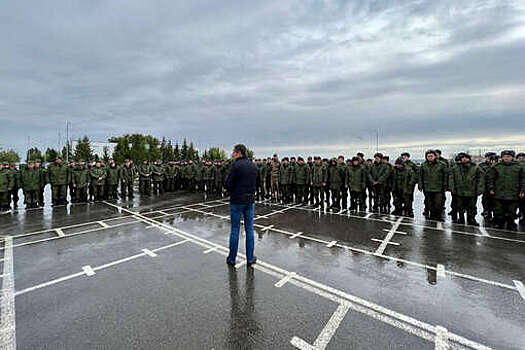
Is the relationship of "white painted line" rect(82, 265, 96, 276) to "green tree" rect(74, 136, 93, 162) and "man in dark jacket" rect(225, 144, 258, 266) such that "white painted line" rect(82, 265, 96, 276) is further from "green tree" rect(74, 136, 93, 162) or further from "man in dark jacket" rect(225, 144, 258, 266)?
"green tree" rect(74, 136, 93, 162)

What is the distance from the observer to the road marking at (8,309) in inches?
111

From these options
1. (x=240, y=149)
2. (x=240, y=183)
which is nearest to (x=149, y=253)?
(x=240, y=183)

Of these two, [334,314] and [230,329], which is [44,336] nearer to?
[230,329]

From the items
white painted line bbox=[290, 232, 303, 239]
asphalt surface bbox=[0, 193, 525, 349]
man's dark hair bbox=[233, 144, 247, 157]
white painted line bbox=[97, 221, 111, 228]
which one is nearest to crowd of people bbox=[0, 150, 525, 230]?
asphalt surface bbox=[0, 193, 525, 349]

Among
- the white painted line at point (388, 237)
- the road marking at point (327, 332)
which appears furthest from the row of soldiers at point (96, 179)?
the road marking at point (327, 332)

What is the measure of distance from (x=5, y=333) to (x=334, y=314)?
370 cm

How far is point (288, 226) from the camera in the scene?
7941 millimetres

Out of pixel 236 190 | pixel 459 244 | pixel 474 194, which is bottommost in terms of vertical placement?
pixel 459 244

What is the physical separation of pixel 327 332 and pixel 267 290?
1178mm

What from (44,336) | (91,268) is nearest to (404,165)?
(91,268)

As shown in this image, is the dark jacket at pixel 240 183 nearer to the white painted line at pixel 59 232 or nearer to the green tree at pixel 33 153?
the white painted line at pixel 59 232

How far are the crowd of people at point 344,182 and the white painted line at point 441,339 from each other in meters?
6.92

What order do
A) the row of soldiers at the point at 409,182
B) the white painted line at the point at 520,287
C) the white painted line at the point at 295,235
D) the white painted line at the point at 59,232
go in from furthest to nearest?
the row of soldiers at the point at 409,182 < the white painted line at the point at 59,232 < the white painted line at the point at 295,235 < the white painted line at the point at 520,287

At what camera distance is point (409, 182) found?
9.63 meters
